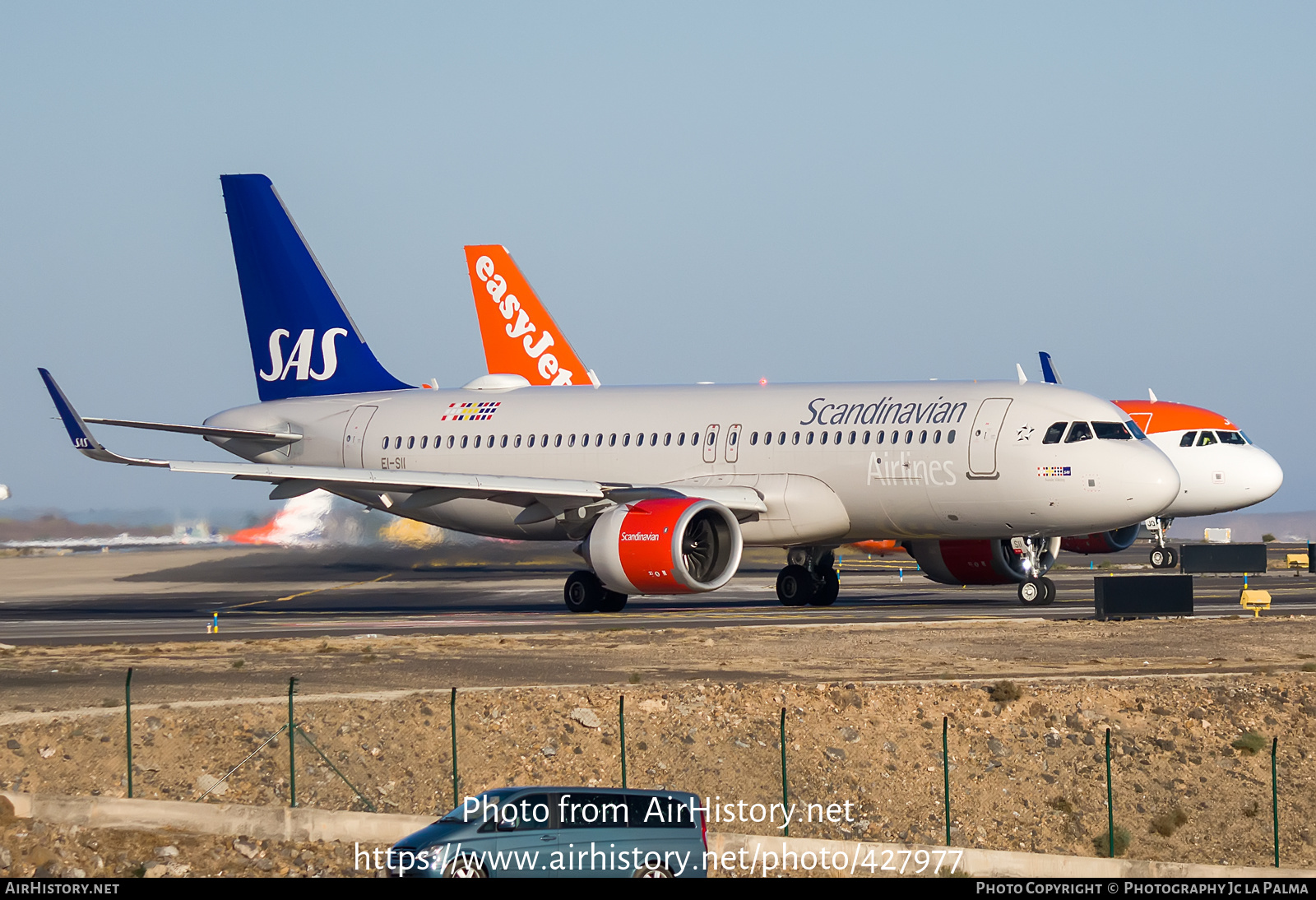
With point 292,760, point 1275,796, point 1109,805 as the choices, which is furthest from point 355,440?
point 1275,796

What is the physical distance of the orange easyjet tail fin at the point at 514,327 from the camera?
5141 centimetres

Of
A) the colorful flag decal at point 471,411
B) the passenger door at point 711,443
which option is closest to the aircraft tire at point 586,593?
the passenger door at point 711,443

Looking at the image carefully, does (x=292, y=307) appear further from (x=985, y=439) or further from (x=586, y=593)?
(x=985, y=439)

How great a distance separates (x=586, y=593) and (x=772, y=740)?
44.1 feet

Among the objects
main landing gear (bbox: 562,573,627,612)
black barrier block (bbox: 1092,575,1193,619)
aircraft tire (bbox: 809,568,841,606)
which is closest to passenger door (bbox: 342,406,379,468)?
main landing gear (bbox: 562,573,627,612)

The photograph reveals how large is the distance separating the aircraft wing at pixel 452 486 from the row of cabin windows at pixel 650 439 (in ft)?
4.50

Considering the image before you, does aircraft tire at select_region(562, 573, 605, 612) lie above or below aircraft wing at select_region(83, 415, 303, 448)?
below

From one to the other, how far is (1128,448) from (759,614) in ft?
27.0

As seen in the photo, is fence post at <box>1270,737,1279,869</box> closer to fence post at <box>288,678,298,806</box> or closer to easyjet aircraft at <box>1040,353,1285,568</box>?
fence post at <box>288,678,298,806</box>

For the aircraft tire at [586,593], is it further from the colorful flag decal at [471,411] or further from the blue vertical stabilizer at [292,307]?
the blue vertical stabilizer at [292,307]


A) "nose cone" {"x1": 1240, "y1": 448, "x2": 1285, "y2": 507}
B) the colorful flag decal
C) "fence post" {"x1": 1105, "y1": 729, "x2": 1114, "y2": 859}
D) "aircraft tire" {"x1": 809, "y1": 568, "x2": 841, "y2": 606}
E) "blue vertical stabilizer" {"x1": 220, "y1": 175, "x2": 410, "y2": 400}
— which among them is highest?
"blue vertical stabilizer" {"x1": 220, "y1": 175, "x2": 410, "y2": 400}

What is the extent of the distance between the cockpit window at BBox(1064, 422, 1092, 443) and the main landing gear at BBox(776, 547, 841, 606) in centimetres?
693

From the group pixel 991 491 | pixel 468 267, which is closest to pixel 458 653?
pixel 991 491

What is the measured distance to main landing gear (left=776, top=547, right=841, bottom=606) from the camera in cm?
3631
